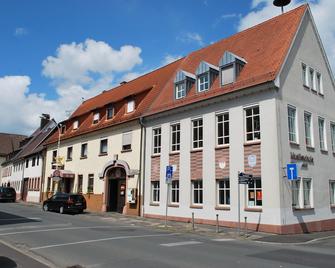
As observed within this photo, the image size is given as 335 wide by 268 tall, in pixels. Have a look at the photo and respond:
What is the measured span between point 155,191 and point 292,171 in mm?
10948

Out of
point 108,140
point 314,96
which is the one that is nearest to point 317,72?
point 314,96

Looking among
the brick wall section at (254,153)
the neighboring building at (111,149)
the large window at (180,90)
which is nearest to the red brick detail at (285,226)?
the brick wall section at (254,153)

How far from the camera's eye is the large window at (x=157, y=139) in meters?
27.0

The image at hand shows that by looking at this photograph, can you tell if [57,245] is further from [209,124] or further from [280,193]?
[209,124]

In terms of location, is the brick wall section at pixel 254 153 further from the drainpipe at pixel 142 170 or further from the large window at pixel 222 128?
the drainpipe at pixel 142 170

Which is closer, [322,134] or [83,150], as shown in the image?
[322,134]

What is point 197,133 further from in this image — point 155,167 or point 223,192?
point 155,167

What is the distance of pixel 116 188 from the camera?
31.6m

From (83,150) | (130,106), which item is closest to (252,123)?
(130,106)

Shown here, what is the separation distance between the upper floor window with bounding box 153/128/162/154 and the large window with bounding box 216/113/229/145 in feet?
17.6

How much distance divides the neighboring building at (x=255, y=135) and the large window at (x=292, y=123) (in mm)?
55

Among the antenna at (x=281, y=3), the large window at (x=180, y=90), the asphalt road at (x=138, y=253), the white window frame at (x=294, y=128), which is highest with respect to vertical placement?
the antenna at (x=281, y=3)

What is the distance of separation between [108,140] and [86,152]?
4273mm

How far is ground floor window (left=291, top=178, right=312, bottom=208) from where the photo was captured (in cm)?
2048
